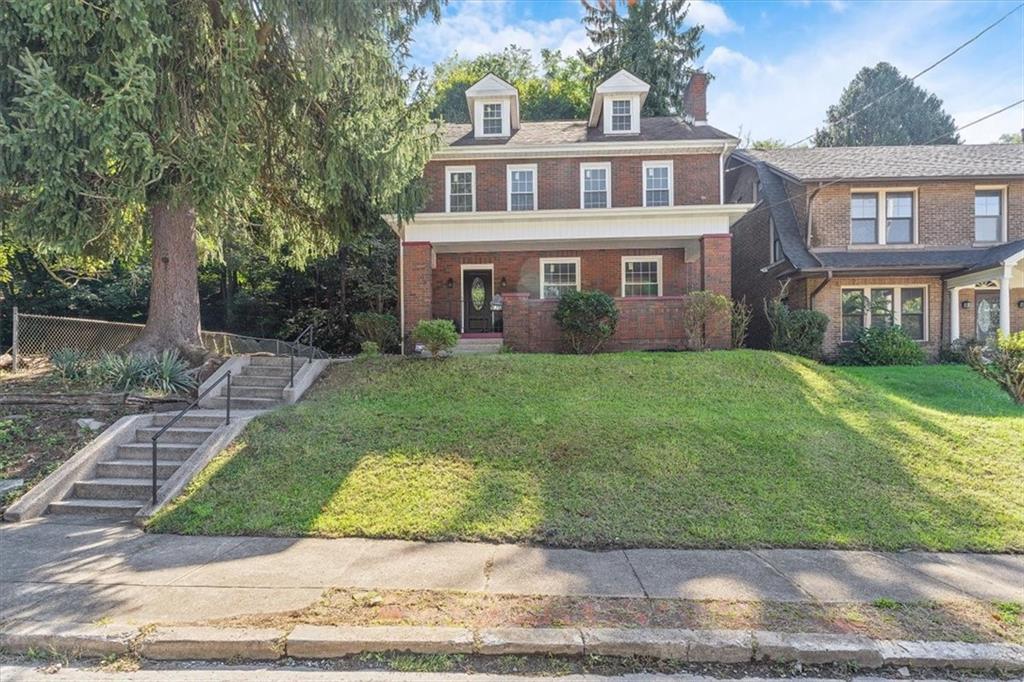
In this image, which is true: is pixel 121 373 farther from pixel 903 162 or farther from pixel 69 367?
pixel 903 162

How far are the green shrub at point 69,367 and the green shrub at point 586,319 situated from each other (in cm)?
922

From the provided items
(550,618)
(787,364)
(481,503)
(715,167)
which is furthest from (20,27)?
(715,167)

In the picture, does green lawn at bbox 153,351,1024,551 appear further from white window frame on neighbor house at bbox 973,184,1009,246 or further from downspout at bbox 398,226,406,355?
white window frame on neighbor house at bbox 973,184,1009,246

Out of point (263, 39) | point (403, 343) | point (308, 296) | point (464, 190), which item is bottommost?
point (403, 343)

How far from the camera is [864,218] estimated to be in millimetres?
15766

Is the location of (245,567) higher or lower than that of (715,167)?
lower

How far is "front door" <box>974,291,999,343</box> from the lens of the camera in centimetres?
1536

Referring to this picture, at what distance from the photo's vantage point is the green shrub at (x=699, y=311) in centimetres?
1238

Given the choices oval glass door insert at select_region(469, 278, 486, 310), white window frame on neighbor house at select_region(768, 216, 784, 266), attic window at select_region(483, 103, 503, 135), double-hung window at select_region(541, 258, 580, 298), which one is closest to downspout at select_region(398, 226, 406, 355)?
oval glass door insert at select_region(469, 278, 486, 310)

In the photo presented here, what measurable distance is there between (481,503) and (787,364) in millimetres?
7793

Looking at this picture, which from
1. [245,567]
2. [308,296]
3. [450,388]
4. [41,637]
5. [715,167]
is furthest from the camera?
[308,296]

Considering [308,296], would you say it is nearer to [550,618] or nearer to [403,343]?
[403,343]

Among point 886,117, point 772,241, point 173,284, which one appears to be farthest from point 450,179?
point 886,117

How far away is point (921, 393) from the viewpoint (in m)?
10.8
